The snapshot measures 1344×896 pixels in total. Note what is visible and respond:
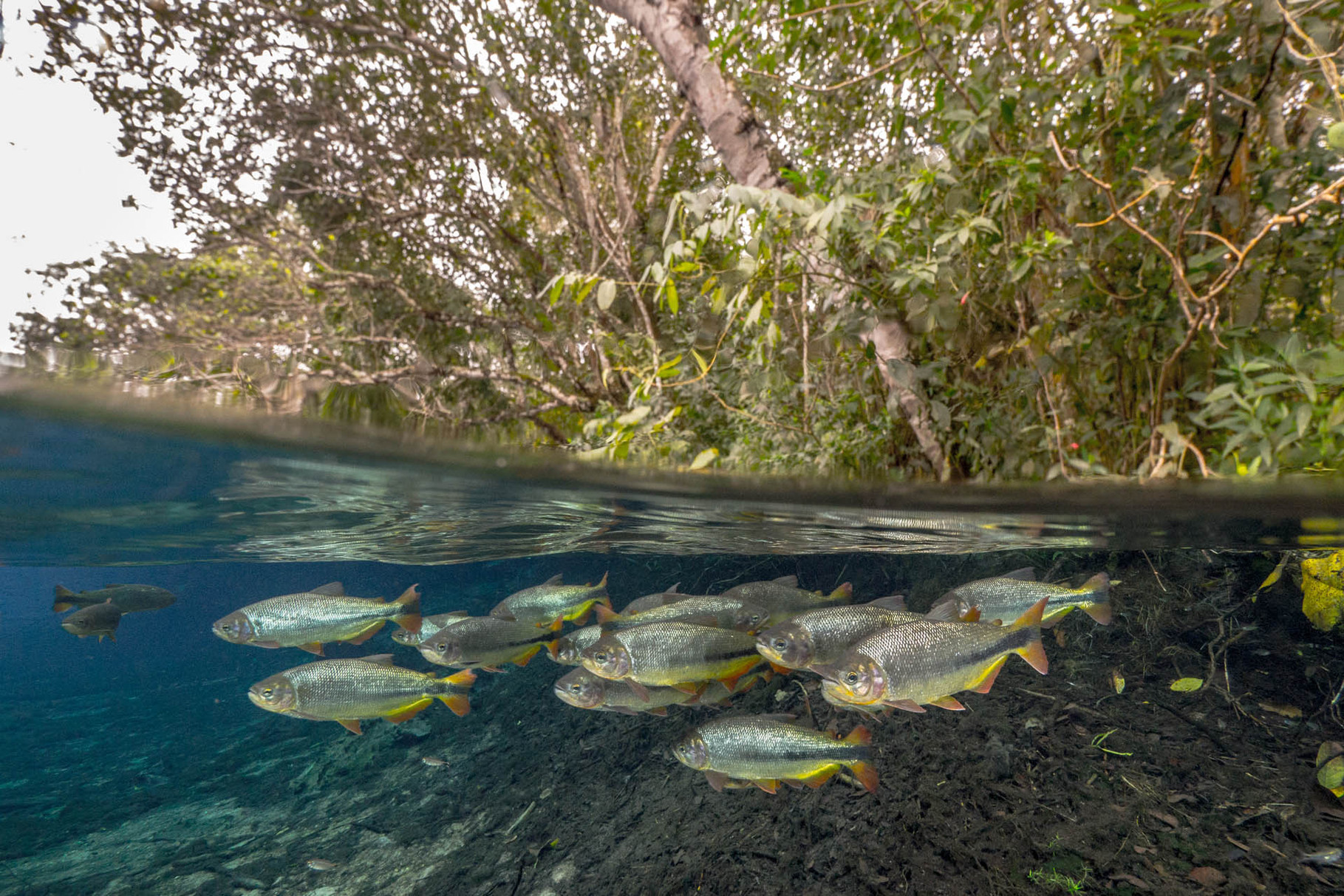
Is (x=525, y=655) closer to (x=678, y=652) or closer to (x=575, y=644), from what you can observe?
(x=575, y=644)

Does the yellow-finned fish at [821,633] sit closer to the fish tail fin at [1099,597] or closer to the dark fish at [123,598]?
the fish tail fin at [1099,597]

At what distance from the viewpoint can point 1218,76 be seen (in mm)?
3238

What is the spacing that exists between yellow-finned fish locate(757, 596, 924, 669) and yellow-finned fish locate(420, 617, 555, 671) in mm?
2123

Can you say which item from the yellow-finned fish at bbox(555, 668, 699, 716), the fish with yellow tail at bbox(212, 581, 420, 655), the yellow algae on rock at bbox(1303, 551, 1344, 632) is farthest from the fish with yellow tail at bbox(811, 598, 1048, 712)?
the yellow algae on rock at bbox(1303, 551, 1344, 632)

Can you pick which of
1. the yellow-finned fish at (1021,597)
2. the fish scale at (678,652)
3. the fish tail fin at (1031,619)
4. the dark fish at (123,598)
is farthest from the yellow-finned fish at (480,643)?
the dark fish at (123,598)

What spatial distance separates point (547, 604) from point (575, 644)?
596 millimetres

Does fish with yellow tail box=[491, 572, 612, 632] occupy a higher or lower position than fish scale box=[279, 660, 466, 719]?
higher

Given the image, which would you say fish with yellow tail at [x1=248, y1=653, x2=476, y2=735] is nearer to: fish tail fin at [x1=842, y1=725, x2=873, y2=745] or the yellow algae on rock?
fish tail fin at [x1=842, y1=725, x2=873, y2=745]

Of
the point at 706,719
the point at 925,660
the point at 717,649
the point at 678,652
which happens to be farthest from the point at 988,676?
the point at 706,719

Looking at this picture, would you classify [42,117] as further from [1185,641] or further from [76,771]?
[76,771]

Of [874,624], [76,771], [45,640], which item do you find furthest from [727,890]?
[45,640]

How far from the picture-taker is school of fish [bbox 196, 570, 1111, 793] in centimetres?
296

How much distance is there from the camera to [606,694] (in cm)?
418

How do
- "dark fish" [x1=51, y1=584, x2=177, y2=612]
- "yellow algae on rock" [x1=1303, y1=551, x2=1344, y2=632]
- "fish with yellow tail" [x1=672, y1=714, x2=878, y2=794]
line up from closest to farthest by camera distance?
"fish with yellow tail" [x1=672, y1=714, x2=878, y2=794] → "yellow algae on rock" [x1=1303, y1=551, x2=1344, y2=632] → "dark fish" [x1=51, y1=584, x2=177, y2=612]
